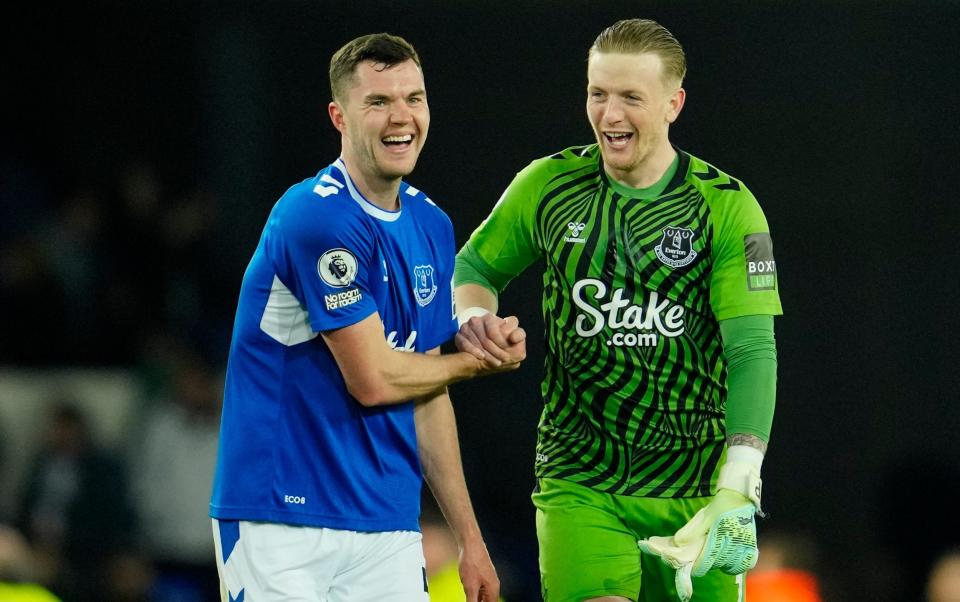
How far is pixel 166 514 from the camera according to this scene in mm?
8242

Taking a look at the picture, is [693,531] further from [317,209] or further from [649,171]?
[317,209]

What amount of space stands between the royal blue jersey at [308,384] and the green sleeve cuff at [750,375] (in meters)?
0.93

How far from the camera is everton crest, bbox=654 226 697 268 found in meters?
3.86

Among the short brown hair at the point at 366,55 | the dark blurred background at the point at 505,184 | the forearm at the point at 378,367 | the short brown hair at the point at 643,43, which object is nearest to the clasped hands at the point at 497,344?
the forearm at the point at 378,367

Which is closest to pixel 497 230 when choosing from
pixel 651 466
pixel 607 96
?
pixel 607 96

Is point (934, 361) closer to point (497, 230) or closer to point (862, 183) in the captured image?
point (862, 183)

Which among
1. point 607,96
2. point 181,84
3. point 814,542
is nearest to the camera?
point 607,96

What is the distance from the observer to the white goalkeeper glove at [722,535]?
11.8ft

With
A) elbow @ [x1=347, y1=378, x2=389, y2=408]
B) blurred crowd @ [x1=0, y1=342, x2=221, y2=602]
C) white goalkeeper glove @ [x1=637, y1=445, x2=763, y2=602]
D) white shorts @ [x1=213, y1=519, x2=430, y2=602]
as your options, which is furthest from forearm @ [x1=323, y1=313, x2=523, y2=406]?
blurred crowd @ [x1=0, y1=342, x2=221, y2=602]

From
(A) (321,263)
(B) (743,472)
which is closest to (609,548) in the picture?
(B) (743,472)

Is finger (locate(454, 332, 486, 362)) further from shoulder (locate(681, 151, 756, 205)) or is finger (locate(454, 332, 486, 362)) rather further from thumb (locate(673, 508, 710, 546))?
shoulder (locate(681, 151, 756, 205))

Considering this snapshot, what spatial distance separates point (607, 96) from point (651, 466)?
1019 millimetres

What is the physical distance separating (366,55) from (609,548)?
1.47 meters

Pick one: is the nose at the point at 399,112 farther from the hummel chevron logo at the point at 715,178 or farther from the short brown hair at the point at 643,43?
the hummel chevron logo at the point at 715,178
